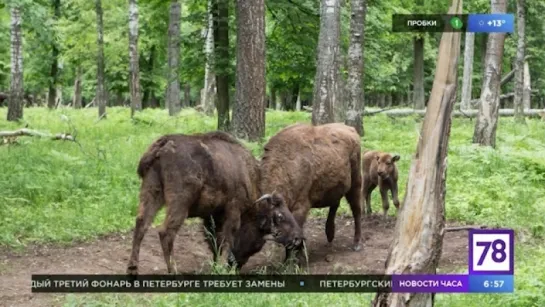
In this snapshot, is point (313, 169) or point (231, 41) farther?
point (231, 41)

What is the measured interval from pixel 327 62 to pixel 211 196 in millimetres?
8358

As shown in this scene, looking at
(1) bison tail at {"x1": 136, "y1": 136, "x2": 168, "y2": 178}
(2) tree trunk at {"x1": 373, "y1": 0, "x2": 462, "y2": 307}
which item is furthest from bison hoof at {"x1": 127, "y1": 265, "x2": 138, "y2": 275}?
(2) tree trunk at {"x1": 373, "y1": 0, "x2": 462, "y2": 307}

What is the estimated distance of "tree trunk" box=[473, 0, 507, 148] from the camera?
15875mm

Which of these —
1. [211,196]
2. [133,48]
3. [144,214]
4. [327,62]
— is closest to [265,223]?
[211,196]

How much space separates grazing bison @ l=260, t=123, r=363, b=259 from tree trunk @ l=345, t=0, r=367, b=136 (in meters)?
7.01

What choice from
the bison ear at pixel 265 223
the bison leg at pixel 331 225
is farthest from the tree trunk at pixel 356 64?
the bison ear at pixel 265 223

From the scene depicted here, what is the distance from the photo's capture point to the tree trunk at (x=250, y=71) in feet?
47.1

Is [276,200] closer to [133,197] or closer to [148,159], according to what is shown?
[148,159]

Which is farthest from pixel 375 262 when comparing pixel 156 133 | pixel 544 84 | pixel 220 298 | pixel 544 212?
pixel 544 84

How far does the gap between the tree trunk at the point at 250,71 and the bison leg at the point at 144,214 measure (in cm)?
687

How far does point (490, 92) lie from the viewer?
639 inches

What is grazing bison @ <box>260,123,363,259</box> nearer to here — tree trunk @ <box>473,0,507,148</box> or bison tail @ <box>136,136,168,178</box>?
bison tail @ <box>136,136,168,178</box>

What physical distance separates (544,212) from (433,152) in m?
5.70

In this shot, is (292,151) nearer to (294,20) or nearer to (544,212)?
(544,212)
